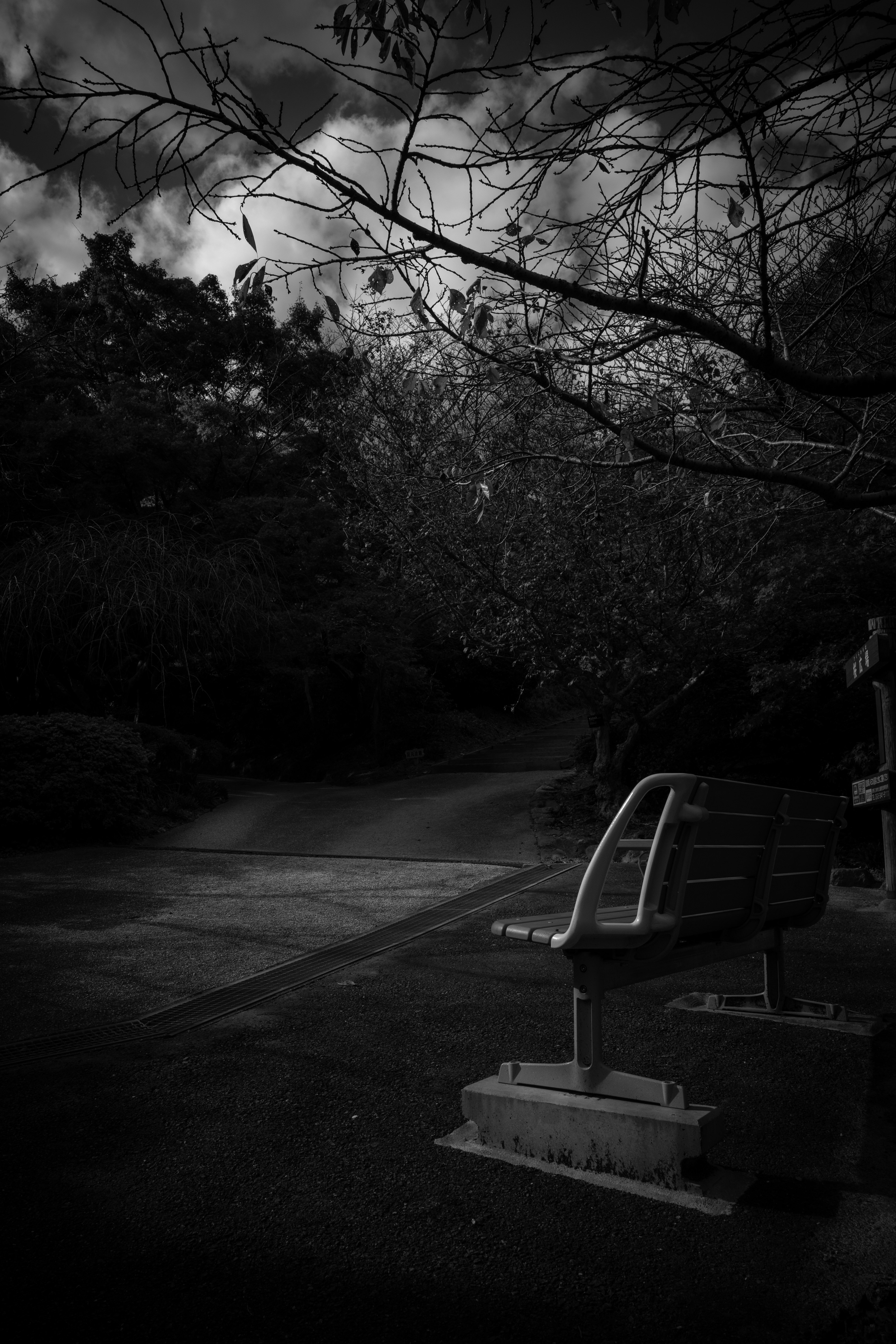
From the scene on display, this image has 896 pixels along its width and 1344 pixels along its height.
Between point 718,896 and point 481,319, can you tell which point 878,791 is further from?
point 481,319

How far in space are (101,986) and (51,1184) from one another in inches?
99.5

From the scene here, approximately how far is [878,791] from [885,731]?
62 centimetres

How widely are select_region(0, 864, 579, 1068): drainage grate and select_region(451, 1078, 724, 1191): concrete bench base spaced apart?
193 centimetres

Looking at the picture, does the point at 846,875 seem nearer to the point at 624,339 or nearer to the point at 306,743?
the point at 624,339

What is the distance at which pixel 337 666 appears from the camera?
72.2 ft

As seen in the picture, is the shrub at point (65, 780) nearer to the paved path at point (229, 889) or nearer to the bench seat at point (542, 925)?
the paved path at point (229, 889)

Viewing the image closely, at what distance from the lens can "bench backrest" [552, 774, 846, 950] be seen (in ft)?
9.55

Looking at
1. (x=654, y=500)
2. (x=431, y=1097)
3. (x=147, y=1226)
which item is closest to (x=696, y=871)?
(x=431, y=1097)

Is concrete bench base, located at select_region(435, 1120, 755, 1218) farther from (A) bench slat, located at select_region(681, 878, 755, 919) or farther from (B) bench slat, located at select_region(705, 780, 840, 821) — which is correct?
(B) bench slat, located at select_region(705, 780, 840, 821)

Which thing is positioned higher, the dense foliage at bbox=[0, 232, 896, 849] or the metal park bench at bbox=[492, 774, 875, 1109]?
the dense foliage at bbox=[0, 232, 896, 849]

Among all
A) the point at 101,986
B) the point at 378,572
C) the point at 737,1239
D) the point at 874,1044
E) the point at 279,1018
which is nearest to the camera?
the point at 737,1239

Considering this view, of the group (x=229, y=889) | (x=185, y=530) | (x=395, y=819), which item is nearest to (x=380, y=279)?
(x=229, y=889)

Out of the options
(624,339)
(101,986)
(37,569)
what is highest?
(37,569)

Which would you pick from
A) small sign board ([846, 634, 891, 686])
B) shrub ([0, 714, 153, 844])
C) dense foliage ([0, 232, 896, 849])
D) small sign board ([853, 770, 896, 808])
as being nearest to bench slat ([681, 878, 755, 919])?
dense foliage ([0, 232, 896, 849])
